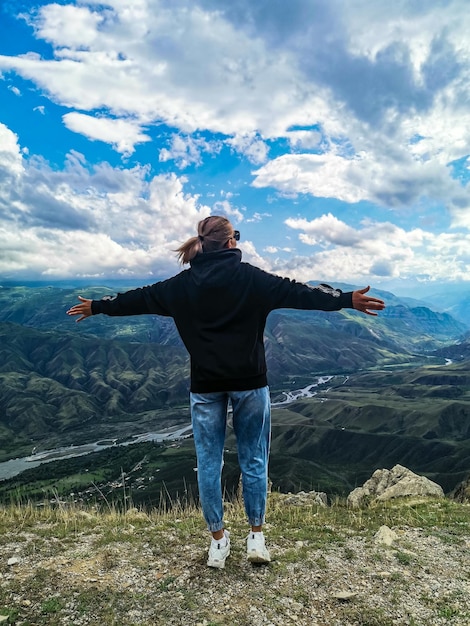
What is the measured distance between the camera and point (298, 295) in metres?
4.63

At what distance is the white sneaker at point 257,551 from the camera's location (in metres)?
4.90

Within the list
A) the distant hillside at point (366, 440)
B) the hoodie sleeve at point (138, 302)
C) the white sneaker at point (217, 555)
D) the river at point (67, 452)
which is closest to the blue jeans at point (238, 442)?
the white sneaker at point (217, 555)

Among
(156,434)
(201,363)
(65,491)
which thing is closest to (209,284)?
(201,363)

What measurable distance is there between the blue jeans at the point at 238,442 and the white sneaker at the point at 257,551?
0.20 m

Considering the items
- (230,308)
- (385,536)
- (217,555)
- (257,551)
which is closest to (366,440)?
(385,536)

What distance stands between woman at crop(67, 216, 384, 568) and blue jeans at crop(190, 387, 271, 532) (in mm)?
11

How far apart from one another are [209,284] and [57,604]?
361 cm

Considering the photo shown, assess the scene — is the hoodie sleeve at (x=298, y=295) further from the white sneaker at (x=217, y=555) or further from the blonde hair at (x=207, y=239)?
the white sneaker at (x=217, y=555)

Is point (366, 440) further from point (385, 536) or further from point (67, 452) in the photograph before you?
point (385, 536)

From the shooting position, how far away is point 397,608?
13.6 feet

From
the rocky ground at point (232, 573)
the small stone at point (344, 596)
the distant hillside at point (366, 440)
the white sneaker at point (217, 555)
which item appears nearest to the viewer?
the rocky ground at point (232, 573)

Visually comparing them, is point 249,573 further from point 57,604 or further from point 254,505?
point 57,604

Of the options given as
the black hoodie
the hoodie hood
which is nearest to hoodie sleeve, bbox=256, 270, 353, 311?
the black hoodie

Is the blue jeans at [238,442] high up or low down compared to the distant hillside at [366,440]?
up
